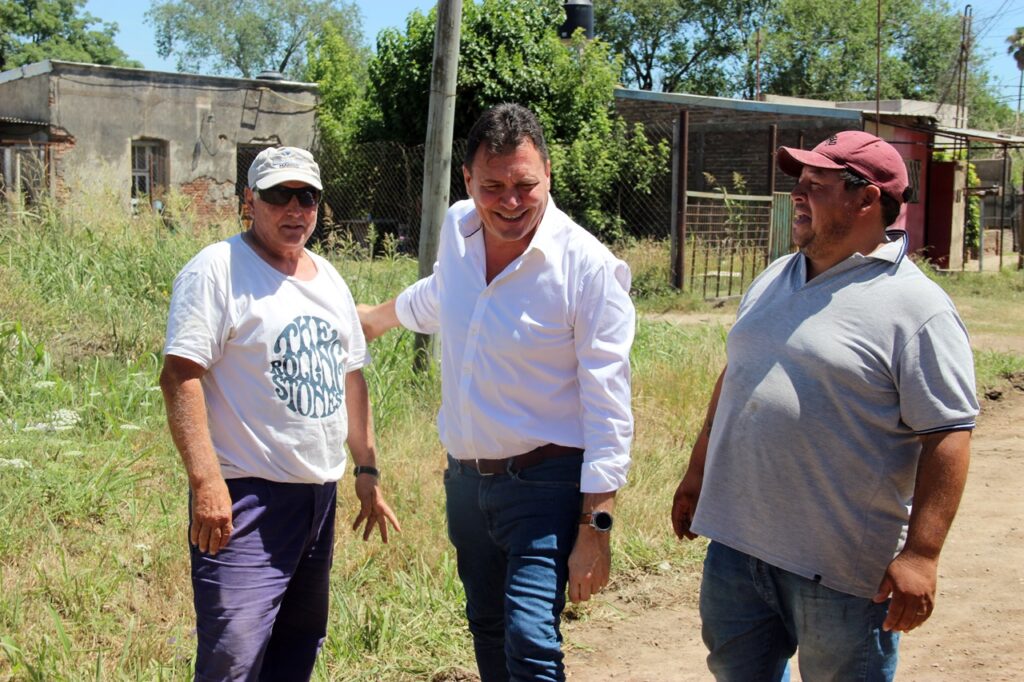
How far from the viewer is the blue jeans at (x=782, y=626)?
2.62 metres

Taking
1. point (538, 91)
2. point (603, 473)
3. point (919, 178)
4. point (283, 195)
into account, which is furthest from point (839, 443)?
point (919, 178)

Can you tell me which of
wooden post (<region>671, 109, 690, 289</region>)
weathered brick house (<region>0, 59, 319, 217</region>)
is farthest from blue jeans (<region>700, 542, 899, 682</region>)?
weathered brick house (<region>0, 59, 319, 217</region>)

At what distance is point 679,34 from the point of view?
4884 centimetres

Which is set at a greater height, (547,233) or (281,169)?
(281,169)

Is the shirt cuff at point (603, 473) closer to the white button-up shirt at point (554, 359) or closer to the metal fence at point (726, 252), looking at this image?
the white button-up shirt at point (554, 359)

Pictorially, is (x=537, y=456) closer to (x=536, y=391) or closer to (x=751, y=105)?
(x=536, y=391)

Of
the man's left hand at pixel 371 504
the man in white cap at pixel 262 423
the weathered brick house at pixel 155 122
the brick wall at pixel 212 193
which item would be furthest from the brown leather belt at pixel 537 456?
the brick wall at pixel 212 193

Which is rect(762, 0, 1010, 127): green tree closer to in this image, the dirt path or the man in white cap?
the dirt path

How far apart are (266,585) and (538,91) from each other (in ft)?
57.4

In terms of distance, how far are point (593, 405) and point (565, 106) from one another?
57.4ft

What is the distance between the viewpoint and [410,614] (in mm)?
4199

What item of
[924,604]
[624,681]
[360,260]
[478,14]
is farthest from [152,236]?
[478,14]

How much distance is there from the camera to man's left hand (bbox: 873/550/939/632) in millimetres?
2465

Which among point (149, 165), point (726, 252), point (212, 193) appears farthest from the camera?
point (212, 193)
